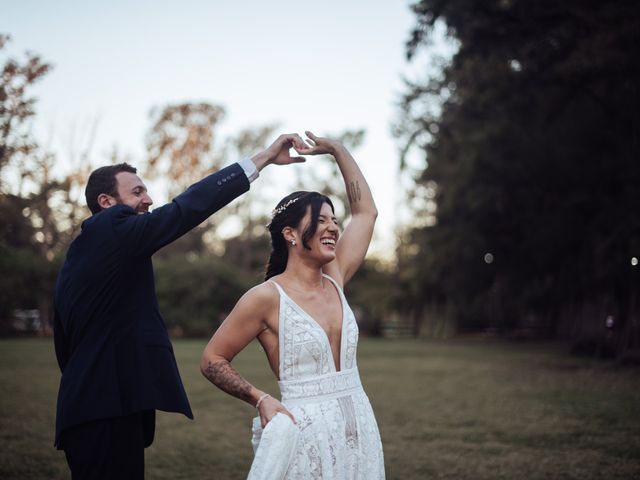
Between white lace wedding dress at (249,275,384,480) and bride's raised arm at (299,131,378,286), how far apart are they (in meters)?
0.57

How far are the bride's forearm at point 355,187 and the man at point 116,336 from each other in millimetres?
1141

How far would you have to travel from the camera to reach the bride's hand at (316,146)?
386 centimetres

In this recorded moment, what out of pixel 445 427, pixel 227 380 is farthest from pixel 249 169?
pixel 445 427

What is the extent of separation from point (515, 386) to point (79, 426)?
1321 centimetres

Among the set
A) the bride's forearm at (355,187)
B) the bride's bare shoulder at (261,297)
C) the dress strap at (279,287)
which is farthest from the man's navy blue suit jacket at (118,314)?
the bride's forearm at (355,187)

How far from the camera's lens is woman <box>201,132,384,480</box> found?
3.31 meters

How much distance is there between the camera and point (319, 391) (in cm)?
348

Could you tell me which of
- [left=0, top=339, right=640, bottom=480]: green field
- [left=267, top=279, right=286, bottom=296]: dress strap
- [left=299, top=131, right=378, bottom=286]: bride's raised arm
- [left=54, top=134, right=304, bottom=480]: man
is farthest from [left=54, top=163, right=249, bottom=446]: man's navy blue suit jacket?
[left=0, top=339, right=640, bottom=480]: green field

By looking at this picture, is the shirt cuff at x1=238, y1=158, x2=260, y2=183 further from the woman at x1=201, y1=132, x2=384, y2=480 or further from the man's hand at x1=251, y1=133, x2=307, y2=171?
the woman at x1=201, y1=132, x2=384, y2=480

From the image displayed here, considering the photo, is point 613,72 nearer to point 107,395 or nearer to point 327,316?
point 327,316

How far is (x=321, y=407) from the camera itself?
11.3 feet

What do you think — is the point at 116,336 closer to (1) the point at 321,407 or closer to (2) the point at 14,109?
(1) the point at 321,407

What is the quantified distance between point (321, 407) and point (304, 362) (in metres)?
0.24

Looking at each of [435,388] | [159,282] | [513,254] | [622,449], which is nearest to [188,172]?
[159,282]
